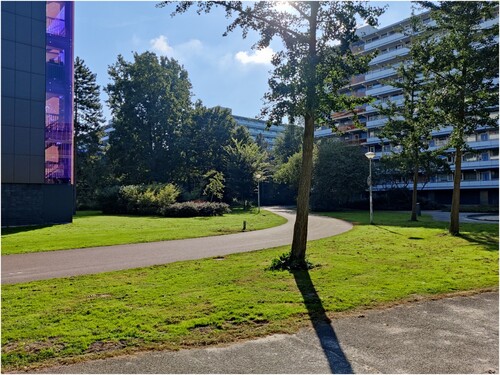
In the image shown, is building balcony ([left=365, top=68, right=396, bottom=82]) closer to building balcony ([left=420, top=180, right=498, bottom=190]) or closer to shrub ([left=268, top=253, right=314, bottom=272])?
building balcony ([left=420, top=180, right=498, bottom=190])

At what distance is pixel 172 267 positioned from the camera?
10617mm

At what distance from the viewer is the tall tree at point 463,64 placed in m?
16.3

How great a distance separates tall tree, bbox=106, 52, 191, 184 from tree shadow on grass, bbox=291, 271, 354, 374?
45135 mm

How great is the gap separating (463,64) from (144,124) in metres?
42.2

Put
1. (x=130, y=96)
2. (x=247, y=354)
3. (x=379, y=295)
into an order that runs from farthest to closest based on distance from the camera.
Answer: (x=130, y=96) < (x=379, y=295) < (x=247, y=354)

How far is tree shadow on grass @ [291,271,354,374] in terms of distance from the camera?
453 cm

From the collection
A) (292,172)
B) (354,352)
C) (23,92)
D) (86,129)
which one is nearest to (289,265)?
(354,352)

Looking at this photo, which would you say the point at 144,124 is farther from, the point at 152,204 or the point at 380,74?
the point at 380,74

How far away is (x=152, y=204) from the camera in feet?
118

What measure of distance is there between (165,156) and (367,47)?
4446 centimetres

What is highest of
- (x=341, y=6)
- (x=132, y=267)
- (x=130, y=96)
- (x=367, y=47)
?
(x=367, y=47)

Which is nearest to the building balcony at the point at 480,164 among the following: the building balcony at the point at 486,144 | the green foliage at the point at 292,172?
the building balcony at the point at 486,144

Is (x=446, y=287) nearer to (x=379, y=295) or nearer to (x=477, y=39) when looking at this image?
(x=379, y=295)

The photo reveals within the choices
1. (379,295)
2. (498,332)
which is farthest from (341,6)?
(498,332)
